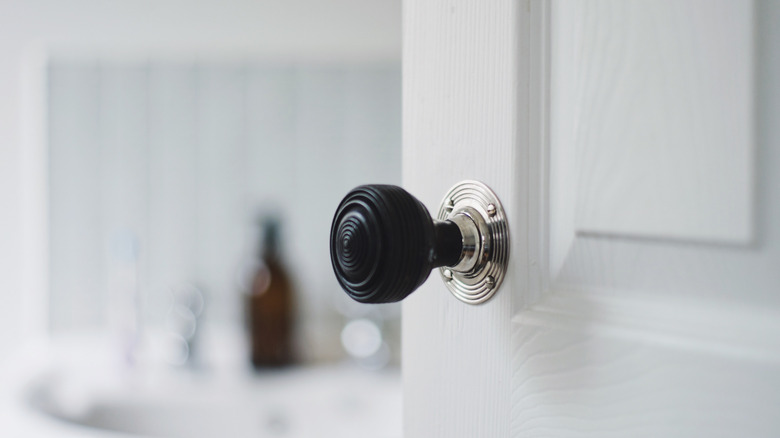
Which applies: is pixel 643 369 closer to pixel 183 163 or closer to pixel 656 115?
pixel 656 115

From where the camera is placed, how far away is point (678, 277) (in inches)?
7.4

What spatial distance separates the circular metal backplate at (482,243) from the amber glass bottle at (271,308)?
686 mm

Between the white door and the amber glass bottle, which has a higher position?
the white door

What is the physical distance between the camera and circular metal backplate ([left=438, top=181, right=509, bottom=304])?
0.76 feet

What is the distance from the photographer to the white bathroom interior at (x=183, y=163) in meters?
0.97

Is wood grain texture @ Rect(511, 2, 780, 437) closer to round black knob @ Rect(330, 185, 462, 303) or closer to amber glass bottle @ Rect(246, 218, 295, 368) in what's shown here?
round black knob @ Rect(330, 185, 462, 303)

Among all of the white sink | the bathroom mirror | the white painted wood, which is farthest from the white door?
the bathroom mirror

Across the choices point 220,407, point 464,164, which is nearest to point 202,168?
point 220,407

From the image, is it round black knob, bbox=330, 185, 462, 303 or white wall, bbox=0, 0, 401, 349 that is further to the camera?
white wall, bbox=0, 0, 401, 349

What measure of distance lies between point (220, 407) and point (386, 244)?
28.0 inches

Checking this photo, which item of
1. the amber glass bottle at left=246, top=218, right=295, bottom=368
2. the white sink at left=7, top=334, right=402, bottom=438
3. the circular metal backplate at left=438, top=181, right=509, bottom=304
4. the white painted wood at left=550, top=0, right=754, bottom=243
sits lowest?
the white sink at left=7, top=334, right=402, bottom=438

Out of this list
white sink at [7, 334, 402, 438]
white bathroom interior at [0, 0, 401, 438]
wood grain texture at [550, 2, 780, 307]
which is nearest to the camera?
wood grain texture at [550, 2, 780, 307]

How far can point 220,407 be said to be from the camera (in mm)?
850

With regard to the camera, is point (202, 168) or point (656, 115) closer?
point (656, 115)
